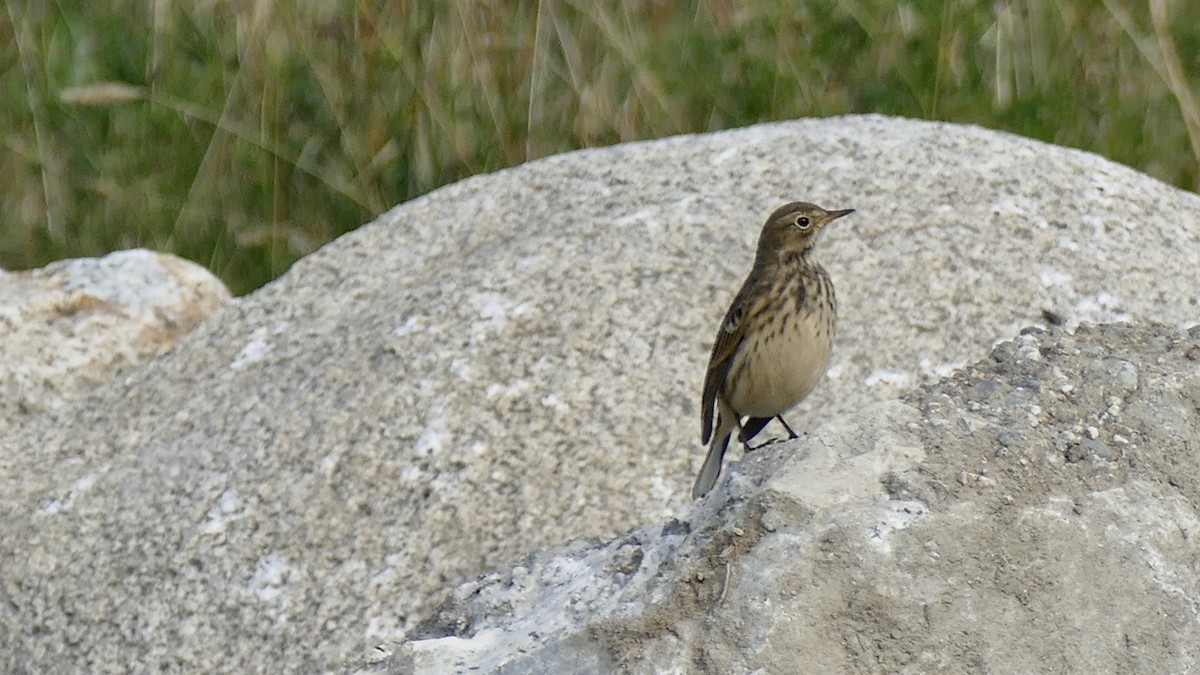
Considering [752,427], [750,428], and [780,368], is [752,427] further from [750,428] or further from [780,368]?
[780,368]

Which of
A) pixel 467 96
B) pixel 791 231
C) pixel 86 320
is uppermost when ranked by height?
pixel 791 231

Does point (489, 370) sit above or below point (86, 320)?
above

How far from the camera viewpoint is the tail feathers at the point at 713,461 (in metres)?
3.99

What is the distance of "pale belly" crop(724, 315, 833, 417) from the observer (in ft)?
14.0

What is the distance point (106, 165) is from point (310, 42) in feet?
3.08

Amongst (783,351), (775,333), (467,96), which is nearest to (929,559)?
(783,351)

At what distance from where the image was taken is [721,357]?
434 centimetres

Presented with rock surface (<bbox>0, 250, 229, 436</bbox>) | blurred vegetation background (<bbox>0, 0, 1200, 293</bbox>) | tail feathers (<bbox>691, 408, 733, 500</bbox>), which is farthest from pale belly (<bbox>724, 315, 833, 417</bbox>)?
blurred vegetation background (<bbox>0, 0, 1200, 293</bbox>)

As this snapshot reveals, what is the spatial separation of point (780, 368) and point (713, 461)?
355 millimetres

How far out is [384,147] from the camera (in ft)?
21.0

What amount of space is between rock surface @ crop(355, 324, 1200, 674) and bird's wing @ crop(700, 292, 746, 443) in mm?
1499

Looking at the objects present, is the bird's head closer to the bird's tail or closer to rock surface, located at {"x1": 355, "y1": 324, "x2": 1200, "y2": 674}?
the bird's tail

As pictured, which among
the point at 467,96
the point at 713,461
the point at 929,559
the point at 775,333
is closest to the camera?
the point at 929,559

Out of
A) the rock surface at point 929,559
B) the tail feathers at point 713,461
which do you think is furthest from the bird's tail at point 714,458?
the rock surface at point 929,559
